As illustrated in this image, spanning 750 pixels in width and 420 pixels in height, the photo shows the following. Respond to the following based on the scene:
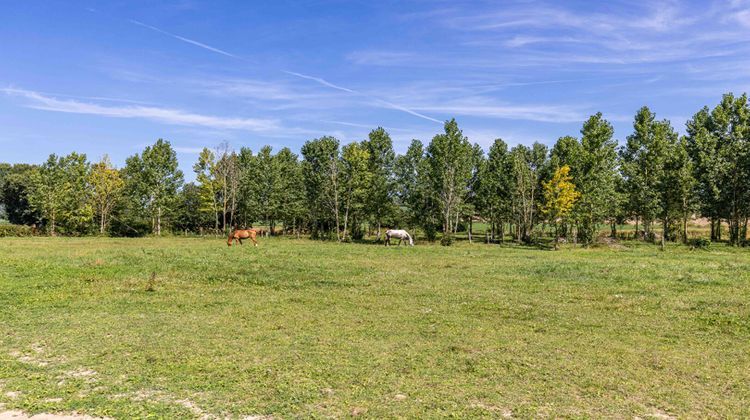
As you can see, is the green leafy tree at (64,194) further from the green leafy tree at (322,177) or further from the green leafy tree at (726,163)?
the green leafy tree at (726,163)

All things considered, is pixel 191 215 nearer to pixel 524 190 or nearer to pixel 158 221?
pixel 158 221

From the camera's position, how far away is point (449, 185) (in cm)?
6431

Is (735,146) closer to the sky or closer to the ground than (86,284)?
closer to the sky

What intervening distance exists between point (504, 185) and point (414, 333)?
62.8 m

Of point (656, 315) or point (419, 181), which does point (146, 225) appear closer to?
point (419, 181)

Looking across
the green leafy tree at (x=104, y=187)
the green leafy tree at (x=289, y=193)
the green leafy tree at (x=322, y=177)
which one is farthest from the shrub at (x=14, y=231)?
the green leafy tree at (x=322, y=177)

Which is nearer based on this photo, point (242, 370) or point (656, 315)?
point (242, 370)

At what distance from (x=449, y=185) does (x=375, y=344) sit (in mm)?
54530

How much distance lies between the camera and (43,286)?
63.0 feet

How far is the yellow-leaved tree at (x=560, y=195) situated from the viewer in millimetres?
57500

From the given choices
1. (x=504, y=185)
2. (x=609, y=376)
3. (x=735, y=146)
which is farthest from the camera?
(x=504, y=185)

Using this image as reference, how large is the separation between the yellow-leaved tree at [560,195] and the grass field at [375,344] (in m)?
36.5

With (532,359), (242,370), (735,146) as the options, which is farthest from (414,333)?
(735,146)

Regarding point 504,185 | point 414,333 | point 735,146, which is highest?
point 735,146
